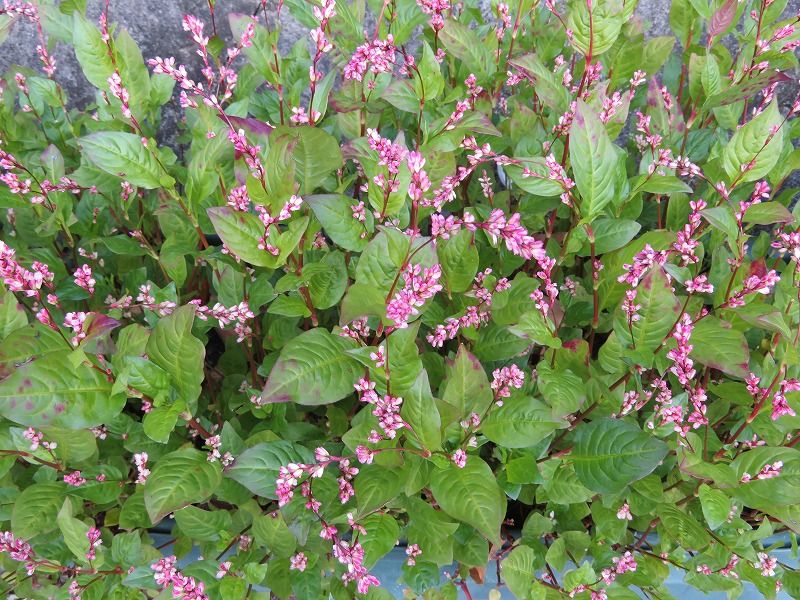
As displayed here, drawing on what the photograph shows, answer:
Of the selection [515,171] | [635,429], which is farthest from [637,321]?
[515,171]

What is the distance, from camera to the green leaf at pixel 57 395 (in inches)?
34.9

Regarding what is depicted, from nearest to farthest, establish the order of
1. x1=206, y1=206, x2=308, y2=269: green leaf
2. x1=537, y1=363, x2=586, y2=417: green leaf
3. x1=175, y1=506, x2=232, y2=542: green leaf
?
x1=206, y1=206, x2=308, y2=269: green leaf → x1=537, y1=363, x2=586, y2=417: green leaf → x1=175, y1=506, x2=232, y2=542: green leaf

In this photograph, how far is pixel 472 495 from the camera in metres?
0.97

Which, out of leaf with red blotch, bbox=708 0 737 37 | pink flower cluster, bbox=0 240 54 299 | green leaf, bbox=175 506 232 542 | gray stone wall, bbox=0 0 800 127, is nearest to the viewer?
pink flower cluster, bbox=0 240 54 299

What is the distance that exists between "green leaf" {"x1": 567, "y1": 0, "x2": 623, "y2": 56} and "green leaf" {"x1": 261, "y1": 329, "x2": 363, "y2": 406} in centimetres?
68

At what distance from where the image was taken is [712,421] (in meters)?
1.25

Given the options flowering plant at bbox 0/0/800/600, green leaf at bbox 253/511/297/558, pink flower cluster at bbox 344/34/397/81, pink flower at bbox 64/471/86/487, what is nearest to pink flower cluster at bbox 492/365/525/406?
flowering plant at bbox 0/0/800/600

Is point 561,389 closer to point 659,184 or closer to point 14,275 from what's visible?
point 659,184

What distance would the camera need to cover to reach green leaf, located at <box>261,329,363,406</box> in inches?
37.3

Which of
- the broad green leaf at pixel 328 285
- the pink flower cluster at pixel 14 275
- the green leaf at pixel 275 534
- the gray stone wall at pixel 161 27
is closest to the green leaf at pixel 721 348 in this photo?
the broad green leaf at pixel 328 285

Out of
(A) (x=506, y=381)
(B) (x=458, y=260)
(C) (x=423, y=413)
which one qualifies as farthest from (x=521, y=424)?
(B) (x=458, y=260)

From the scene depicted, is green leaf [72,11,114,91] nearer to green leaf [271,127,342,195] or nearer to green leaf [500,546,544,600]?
green leaf [271,127,342,195]

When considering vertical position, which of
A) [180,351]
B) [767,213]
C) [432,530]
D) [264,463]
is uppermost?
[767,213]

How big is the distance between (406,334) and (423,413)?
4.9 inches
